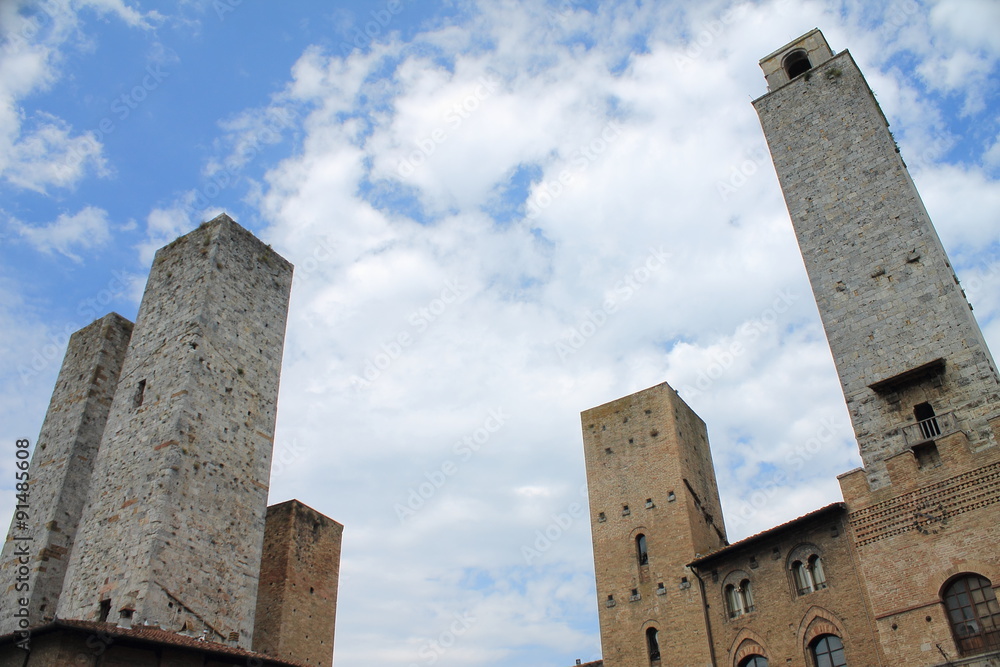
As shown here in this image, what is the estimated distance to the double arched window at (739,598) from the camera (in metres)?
20.7

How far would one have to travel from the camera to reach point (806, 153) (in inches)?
923

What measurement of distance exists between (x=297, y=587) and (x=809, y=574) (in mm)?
14149

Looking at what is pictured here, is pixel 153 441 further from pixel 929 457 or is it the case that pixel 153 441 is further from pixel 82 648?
pixel 929 457

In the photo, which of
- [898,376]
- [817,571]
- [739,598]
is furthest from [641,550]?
[898,376]

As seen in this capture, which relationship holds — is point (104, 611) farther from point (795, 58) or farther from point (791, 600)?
point (795, 58)

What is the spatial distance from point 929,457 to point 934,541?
6.34ft

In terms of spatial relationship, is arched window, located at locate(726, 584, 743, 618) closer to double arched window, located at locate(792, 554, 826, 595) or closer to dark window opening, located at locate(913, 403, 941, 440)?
double arched window, located at locate(792, 554, 826, 595)

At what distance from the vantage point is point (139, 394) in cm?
1994

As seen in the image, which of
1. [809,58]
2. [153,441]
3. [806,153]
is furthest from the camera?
[809,58]

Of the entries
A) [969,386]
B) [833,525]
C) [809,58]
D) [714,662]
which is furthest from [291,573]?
[809,58]

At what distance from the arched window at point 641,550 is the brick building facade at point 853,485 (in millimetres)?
48

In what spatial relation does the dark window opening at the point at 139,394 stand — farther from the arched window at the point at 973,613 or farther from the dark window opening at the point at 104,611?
the arched window at the point at 973,613

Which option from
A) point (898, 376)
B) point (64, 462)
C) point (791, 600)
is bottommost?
point (791, 600)

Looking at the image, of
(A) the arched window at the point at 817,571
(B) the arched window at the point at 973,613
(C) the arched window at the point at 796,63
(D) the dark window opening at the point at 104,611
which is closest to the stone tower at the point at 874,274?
(C) the arched window at the point at 796,63
